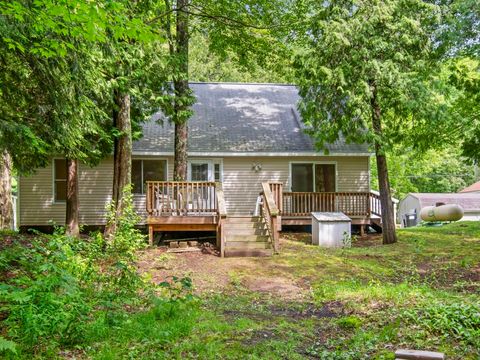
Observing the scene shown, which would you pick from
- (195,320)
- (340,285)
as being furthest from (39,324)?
(340,285)

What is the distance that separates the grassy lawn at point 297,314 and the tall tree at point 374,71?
4.05 metres

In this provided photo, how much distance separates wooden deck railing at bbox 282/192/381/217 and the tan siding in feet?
3.47

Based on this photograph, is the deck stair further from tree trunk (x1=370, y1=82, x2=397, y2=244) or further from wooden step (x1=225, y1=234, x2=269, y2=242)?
tree trunk (x1=370, y1=82, x2=397, y2=244)

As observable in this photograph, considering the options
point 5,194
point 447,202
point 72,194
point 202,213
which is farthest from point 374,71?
point 447,202

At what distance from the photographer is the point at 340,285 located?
25.0ft

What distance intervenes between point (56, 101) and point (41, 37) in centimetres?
144

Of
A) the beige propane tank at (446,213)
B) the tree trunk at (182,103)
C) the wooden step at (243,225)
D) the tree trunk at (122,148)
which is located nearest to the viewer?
the tree trunk at (122,148)

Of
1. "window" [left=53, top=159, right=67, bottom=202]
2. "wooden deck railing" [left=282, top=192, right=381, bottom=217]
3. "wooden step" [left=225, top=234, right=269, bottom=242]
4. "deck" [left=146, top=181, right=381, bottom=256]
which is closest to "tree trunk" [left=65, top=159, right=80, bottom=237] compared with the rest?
"deck" [left=146, top=181, right=381, bottom=256]

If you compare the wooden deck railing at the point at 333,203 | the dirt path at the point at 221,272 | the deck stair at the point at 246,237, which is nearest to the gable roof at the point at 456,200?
the wooden deck railing at the point at 333,203

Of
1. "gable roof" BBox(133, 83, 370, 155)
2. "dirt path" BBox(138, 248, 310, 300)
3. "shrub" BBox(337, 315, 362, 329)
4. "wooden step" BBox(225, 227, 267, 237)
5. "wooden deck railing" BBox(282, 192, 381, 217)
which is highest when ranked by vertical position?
"gable roof" BBox(133, 83, 370, 155)

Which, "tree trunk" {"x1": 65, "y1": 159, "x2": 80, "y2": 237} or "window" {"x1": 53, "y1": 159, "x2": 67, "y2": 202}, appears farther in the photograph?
"window" {"x1": 53, "y1": 159, "x2": 67, "y2": 202}

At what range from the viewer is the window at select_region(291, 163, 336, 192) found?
1577cm

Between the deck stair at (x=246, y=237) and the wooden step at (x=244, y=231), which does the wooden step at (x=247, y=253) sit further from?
the wooden step at (x=244, y=231)

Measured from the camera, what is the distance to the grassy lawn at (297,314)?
4.14 m
